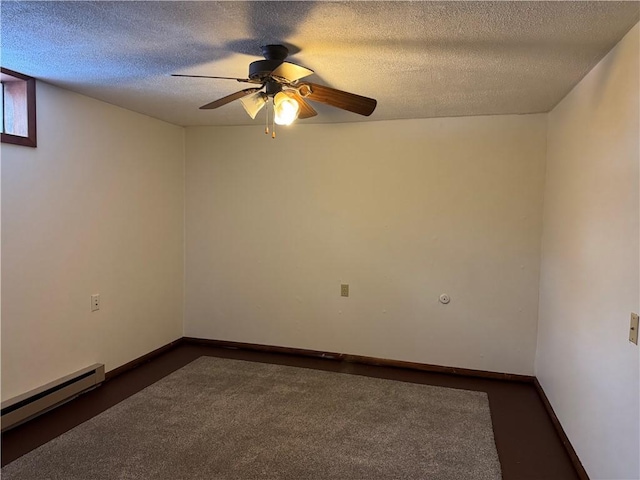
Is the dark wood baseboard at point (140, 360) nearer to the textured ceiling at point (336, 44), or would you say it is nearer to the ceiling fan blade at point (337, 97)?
the textured ceiling at point (336, 44)

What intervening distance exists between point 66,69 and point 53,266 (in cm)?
128

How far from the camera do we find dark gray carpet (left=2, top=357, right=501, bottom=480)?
2207 mm

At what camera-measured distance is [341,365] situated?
3748mm

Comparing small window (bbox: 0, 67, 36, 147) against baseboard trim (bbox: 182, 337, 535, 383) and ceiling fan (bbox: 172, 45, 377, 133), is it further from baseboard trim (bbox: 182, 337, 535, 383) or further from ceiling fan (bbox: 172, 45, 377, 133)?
baseboard trim (bbox: 182, 337, 535, 383)

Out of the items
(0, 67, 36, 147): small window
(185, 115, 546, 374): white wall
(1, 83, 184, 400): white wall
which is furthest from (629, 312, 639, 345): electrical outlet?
(0, 67, 36, 147): small window

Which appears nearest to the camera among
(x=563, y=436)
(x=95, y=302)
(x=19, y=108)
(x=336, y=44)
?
(x=336, y=44)

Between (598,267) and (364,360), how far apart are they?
2196 mm

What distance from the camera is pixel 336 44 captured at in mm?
1968

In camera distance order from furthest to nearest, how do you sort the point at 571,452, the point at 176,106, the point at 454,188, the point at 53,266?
1. the point at 454,188
2. the point at 176,106
3. the point at 53,266
4. the point at 571,452

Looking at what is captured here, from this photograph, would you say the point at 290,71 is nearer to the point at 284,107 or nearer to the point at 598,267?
the point at 284,107

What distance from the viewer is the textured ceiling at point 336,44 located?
5.39ft

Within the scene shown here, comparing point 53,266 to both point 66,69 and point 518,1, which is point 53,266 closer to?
point 66,69

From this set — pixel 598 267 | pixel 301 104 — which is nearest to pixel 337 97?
pixel 301 104

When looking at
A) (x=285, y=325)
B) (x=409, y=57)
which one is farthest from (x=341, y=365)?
(x=409, y=57)
